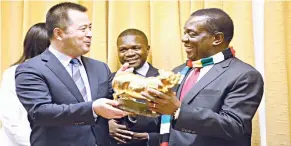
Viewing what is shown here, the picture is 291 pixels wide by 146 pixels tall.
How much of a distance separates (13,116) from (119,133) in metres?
0.48

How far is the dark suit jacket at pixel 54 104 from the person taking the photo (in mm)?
1479

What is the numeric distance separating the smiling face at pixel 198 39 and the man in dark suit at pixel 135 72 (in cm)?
39

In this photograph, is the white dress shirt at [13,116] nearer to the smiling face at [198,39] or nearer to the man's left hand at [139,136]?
the man's left hand at [139,136]

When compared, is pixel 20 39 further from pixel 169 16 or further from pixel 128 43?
pixel 169 16

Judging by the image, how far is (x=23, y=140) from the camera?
1.92m

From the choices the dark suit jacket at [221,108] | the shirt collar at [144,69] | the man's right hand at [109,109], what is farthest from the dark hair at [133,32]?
the man's right hand at [109,109]

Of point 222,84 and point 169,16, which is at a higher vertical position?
point 169,16

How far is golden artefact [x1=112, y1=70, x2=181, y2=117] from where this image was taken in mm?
1221

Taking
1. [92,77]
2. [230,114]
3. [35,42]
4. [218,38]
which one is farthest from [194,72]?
[35,42]

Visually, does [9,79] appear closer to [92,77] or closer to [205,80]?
[92,77]

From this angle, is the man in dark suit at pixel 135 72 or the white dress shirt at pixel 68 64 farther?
the man in dark suit at pixel 135 72

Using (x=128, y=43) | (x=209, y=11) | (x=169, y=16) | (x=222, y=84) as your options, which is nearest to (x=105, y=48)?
(x=128, y=43)

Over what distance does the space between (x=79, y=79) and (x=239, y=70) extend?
60 centimetres

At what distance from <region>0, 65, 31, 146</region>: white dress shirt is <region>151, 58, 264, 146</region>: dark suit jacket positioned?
0.72 m
